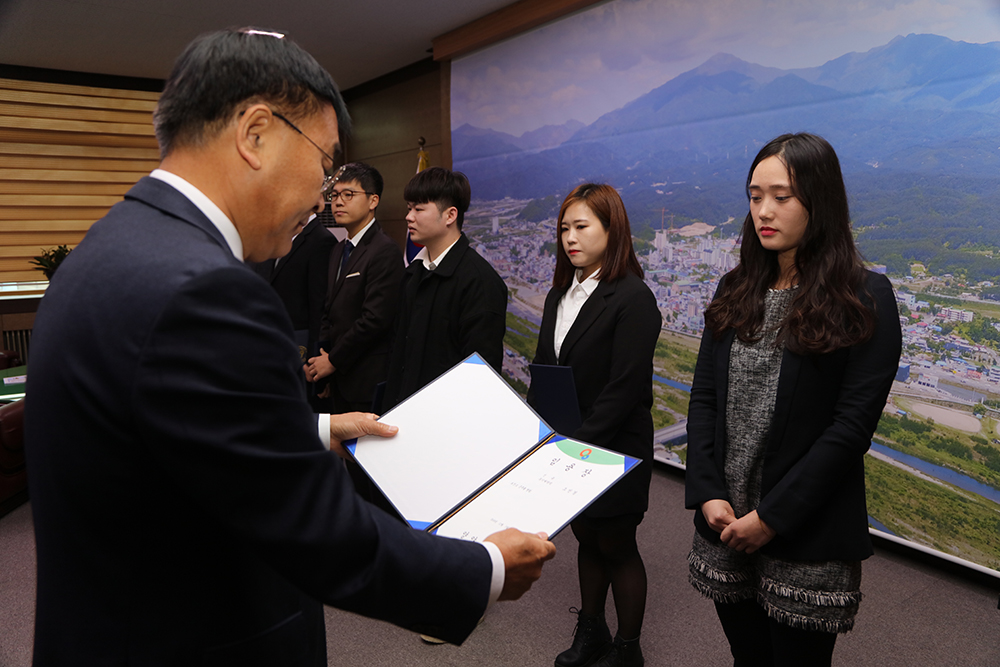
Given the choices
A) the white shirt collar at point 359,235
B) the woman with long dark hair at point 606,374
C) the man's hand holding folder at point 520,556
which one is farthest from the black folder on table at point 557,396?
the white shirt collar at point 359,235

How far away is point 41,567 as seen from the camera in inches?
30.5

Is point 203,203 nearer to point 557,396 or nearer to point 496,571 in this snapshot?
point 496,571

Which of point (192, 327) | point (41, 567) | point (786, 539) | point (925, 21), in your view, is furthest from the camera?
point (925, 21)

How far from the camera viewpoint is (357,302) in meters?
3.31

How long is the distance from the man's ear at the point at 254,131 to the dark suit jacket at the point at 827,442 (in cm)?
119

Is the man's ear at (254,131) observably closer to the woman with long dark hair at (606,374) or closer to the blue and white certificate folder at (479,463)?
the blue and white certificate folder at (479,463)

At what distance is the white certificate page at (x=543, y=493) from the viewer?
3.75ft

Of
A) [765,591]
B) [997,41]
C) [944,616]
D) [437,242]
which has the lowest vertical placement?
[944,616]

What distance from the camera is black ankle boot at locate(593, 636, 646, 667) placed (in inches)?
83.0

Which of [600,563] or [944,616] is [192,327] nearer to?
[600,563]

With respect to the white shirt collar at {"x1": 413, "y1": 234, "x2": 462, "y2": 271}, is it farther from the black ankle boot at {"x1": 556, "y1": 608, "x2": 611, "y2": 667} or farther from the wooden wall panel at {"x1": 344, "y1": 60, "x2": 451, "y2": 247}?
the wooden wall panel at {"x1": 344, "y1": 60, "x2": 451, "y2": 247}

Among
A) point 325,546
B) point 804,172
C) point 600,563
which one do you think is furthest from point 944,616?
point 325,546

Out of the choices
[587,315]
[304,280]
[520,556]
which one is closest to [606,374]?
[587,315]

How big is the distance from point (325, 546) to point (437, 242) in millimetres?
2027
